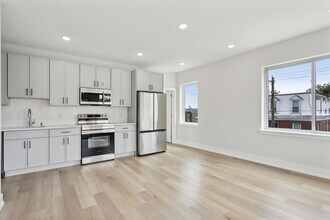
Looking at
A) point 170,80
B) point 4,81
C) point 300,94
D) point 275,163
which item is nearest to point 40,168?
point 4,81

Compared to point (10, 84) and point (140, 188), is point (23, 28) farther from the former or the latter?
point (140, 188)

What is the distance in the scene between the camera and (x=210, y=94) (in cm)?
522

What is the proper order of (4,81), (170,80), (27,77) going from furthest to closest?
(170,80) → (27,77) → (4,81)

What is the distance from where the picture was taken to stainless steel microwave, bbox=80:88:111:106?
165 inches

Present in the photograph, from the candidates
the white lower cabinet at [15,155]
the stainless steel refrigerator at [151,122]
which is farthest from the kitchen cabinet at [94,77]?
the white lower cabinet at [15,155]

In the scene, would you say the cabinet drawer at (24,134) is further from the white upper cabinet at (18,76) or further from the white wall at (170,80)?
the white wall at (170,80)

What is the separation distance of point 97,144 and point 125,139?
2.44 ft

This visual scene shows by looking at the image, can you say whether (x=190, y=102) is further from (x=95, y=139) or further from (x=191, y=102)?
(x=95, y=139)

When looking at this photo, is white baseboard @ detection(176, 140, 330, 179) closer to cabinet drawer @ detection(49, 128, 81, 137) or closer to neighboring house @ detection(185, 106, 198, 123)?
neighboring house @ detection(185, 106, 198, 123)

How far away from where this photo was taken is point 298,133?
340 cm

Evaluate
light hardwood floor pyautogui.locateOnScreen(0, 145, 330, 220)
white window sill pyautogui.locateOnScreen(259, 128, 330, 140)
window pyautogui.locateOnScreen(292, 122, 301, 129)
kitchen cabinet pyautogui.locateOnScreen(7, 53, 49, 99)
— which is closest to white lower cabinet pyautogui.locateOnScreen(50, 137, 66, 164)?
light hardwood floor pyautogui.locateOnScreen(0, 145, 330, 220)

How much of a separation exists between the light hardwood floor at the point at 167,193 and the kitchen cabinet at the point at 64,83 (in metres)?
1.56

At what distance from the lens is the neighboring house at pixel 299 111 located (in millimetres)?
3244

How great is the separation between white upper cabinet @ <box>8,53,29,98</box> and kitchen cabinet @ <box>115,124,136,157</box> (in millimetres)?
2112
